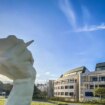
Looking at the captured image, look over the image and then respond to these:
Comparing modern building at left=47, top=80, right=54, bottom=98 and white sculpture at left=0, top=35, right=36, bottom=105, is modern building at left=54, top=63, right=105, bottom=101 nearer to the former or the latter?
modern building at left=47, top=80, right=54, bottom=98

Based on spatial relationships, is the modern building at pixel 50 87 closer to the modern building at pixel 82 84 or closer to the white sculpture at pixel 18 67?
the modern building at pixel 82 84

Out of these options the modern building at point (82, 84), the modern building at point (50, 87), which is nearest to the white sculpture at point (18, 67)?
the modern building at point (82, 84)

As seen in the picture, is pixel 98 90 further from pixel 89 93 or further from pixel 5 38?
pixel 5 38

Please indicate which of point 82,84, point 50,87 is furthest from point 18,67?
point 50,87

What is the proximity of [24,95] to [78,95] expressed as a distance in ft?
224

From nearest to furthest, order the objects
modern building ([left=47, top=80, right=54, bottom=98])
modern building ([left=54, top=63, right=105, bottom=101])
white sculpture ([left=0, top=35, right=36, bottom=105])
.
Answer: white sculpture ([left=0, top=35, right=36, bottom=105]) → modern building ([left=54, top=63, right=105, bottom=101]) → modern building ([left=47, top=80, right=54, bottom=98])

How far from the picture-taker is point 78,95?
7881cm

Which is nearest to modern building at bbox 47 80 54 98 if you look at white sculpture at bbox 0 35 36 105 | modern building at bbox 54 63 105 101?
modern building at bbox 54 63 105 101

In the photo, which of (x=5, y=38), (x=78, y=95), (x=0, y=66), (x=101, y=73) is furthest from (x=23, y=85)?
(x=78, y=95)

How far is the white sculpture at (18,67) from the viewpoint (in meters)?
11.4

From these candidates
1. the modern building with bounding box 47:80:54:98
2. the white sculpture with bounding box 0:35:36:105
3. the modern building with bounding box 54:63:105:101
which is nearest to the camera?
the white sculpture with bounding box 0:35:36:105

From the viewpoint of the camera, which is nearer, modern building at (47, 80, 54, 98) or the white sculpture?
the white sculpture

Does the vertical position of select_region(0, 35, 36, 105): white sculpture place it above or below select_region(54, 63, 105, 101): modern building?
below

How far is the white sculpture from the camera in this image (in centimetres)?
1140
